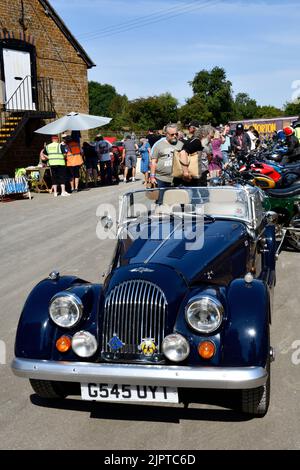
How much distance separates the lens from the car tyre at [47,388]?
13.0 ft

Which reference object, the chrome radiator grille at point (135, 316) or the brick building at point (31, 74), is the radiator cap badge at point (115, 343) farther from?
the brick building at point (31, 74)

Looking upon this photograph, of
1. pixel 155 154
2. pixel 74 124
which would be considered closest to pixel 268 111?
pixel 74 124

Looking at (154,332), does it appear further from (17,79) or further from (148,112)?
(148,112)

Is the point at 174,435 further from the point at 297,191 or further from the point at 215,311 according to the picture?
the point at 297,191

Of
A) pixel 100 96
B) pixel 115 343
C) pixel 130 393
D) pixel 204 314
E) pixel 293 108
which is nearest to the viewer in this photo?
pixel 130 393

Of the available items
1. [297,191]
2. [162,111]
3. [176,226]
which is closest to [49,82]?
[297,191]

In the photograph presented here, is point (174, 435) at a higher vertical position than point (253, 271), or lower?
lower

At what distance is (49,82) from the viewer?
21.5 m

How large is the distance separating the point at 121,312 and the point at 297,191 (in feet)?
18.5

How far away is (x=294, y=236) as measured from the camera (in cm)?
859

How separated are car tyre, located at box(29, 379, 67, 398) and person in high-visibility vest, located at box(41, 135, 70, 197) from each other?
12.3m

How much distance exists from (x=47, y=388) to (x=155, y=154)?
609cm

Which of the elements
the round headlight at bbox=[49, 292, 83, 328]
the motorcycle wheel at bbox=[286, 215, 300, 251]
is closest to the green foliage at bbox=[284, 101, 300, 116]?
the motorcycle wheel at bbox=[286, 215, 300, 251]

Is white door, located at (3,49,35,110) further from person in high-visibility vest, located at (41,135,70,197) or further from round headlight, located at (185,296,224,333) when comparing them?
round headlight, located at (185,296,224,333)
